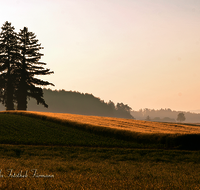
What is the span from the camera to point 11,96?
55969 mm

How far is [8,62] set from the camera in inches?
2179

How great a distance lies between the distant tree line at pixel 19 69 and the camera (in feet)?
180

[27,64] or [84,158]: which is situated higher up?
[27,64]

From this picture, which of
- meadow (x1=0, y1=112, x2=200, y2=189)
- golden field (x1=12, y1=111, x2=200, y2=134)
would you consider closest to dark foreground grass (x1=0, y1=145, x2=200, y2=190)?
meadow (x1=0, y1=112, x2=200, y2=189)

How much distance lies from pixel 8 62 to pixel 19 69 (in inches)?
132

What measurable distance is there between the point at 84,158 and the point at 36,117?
2980cm

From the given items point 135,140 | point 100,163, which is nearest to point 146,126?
point 135,140

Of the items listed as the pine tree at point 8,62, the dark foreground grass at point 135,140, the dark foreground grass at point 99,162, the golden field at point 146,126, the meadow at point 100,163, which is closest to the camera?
the meadow at point 100,163

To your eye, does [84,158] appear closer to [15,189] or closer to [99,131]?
[15,189]

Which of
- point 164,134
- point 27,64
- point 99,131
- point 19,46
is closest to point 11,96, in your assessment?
point 27,64

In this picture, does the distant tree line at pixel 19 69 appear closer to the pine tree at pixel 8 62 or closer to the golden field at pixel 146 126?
the pine tree at pixel 8 62

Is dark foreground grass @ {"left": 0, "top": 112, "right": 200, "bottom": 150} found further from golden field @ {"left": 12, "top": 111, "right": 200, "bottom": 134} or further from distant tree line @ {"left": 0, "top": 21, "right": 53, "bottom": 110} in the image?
distant tree line @ {"left": 0, "top": 21, "right": 53, "bottom": 110}

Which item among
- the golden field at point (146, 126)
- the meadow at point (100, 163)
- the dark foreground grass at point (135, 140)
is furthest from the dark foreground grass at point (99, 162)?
the golden field at point (146, 126)

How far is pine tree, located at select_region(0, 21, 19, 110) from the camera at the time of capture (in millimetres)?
54781
